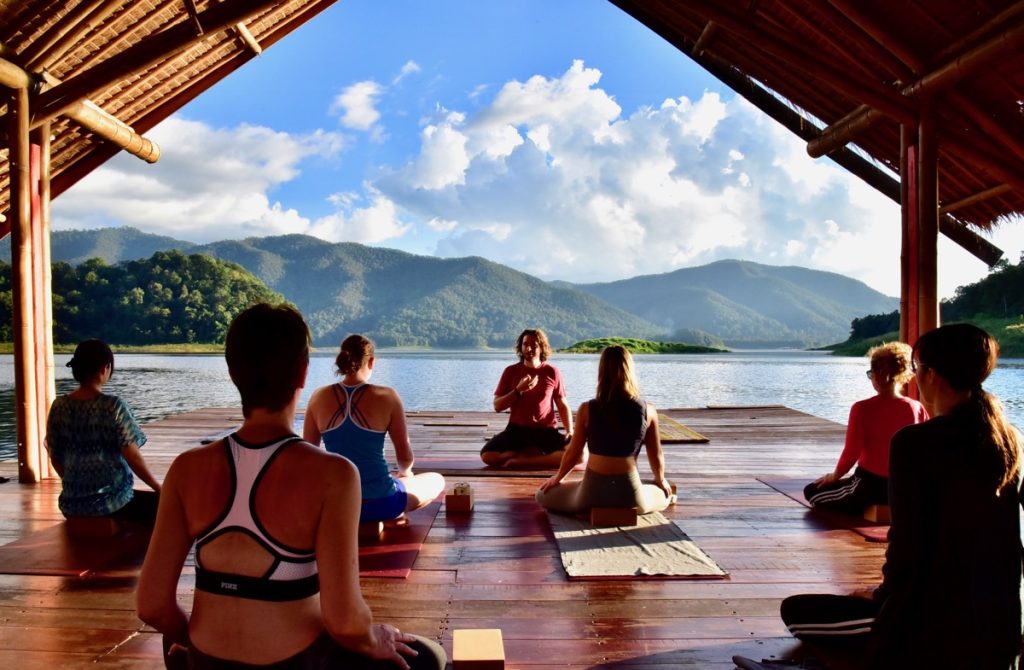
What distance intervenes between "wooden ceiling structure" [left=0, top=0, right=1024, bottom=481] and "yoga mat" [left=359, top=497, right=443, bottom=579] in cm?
291

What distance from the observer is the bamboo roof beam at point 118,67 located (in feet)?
15.4

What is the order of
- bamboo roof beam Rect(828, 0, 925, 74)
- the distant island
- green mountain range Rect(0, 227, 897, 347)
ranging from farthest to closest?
green mountain range Rect(0, 227, 897, 347) < the distant island < bamboo roof beam Rect(828, 0, 925, 74)

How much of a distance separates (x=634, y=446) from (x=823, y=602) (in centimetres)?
138

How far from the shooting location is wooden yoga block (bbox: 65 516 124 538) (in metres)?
3.30

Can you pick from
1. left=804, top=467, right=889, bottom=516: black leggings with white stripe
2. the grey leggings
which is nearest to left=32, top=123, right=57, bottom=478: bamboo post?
the grey leggings

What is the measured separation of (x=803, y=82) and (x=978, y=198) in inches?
63.8

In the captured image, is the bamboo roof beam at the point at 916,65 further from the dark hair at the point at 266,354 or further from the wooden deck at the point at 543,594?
the dark hair at the point at 266,354

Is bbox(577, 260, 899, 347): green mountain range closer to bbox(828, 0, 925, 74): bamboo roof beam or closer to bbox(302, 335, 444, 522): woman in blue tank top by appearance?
bbox(828, 0, 925, 74): bamboo roof beam

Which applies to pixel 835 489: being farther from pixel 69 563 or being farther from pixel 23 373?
pixel 23 373

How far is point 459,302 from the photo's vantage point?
7906 cm

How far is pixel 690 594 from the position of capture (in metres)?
2.58

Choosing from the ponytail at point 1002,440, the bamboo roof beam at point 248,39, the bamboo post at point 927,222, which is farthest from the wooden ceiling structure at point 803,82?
the ponytail at point 1002,440

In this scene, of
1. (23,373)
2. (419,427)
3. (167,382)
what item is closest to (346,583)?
(23,373)

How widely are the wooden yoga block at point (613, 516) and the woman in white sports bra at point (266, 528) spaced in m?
2.26
